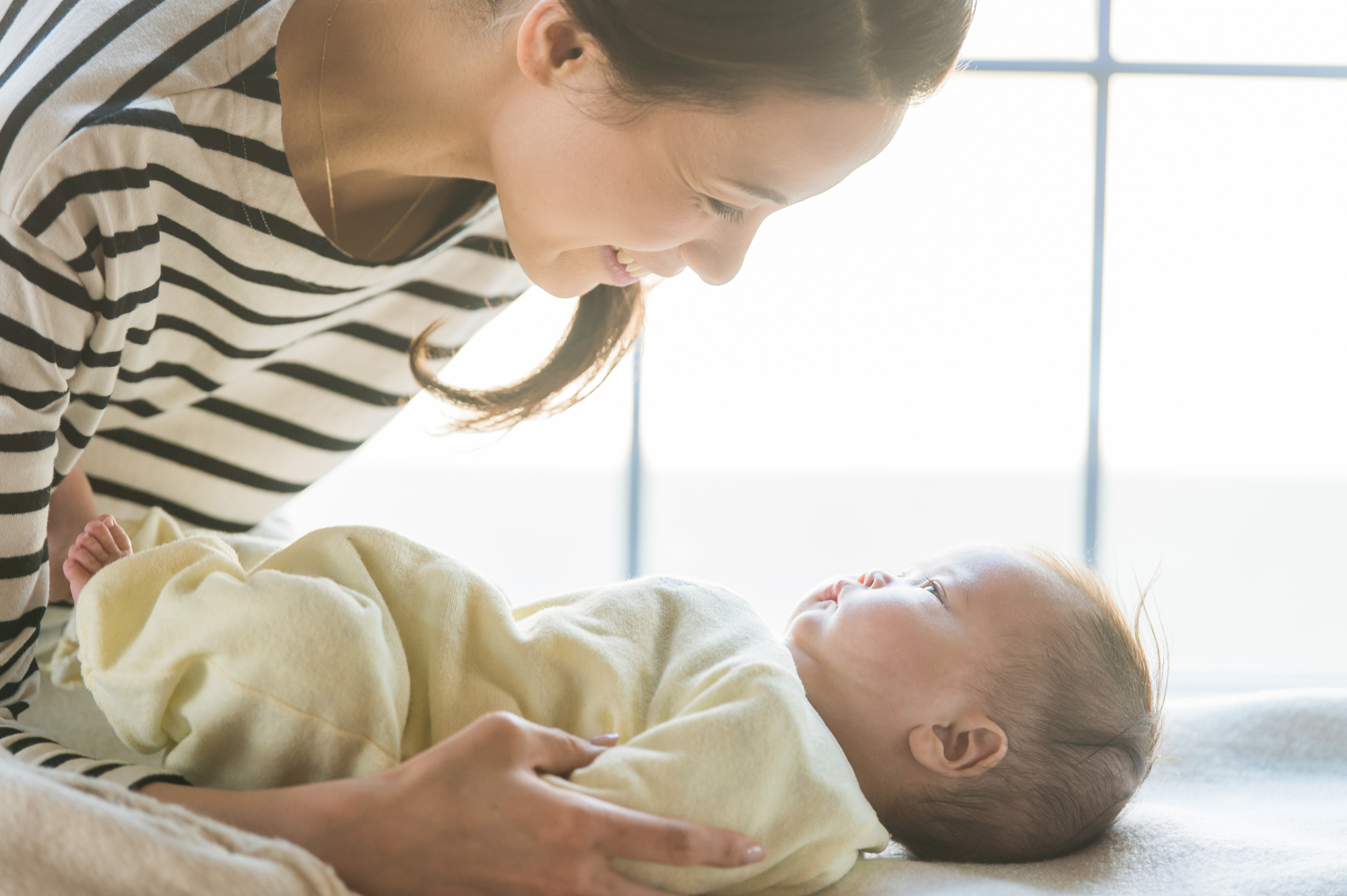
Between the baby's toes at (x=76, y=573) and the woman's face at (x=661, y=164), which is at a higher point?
the woman's face at (x=661, y=164)

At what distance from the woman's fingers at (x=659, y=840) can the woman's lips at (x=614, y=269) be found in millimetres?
616

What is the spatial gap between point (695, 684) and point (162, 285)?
2.20 feet

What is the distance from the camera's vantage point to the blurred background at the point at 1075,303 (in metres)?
2.68

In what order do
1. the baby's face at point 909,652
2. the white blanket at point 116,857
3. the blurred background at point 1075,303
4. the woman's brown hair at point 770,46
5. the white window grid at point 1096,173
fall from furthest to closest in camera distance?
the blurred background at point 1075,303 → the white window grid at point 1096,173 → the baby's face at point 909,652 → the woman's brown hair at point 770,46 → the white blanket at point 116,857

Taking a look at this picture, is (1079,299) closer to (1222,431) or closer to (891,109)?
(1222,431)

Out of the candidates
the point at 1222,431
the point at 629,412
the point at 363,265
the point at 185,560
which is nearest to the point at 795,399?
the point at 629,412

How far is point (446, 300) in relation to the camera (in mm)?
1245

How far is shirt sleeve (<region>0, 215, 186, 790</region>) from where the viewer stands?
0.76m

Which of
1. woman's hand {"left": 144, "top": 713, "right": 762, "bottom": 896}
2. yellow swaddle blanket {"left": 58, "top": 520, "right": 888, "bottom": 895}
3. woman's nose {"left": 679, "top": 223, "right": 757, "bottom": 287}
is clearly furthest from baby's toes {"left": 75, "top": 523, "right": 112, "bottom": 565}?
woman's nose {"left": 679, "top": 223, "right": 757, "bottom": 287}

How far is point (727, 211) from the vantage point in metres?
0.95

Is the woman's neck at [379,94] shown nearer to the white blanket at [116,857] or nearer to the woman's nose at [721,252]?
the woman's nose at [721,252]

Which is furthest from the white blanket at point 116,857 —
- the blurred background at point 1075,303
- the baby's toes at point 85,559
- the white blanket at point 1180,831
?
the blurred background at point 1075,303

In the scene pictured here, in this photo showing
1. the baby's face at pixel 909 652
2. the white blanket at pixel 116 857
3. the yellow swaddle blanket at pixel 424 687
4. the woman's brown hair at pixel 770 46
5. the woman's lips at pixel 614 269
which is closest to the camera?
the white blanket at pixel 116 857

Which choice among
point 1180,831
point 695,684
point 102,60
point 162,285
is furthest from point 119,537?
point 1180,831
